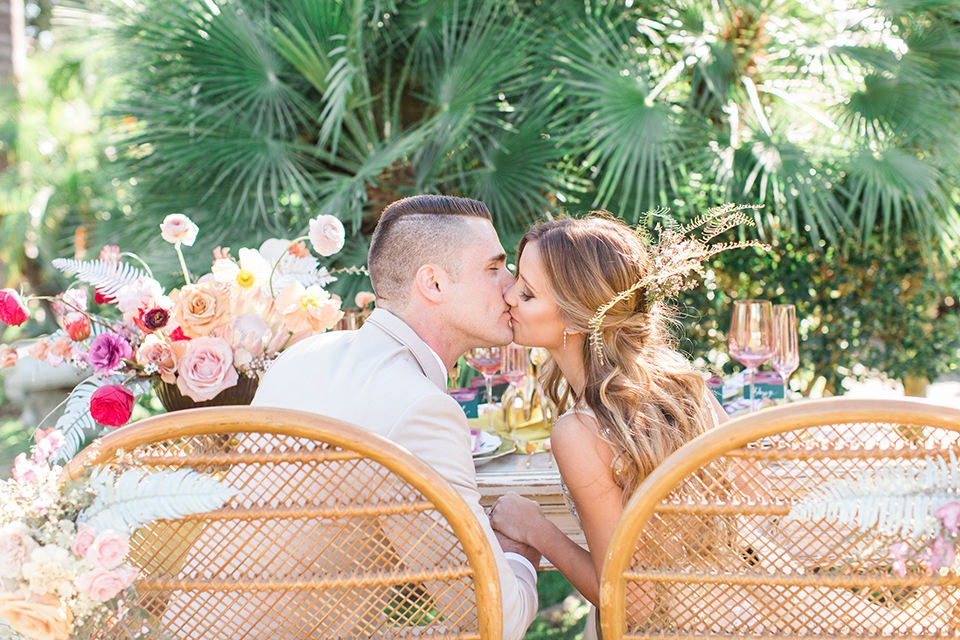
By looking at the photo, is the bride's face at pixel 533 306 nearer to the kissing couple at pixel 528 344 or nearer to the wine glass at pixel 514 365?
the kissing couple at pixel 528 344

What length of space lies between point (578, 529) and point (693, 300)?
3062 millimetres

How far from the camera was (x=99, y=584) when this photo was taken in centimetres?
90

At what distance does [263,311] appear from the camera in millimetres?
1977

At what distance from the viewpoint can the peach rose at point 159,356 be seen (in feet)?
6.01

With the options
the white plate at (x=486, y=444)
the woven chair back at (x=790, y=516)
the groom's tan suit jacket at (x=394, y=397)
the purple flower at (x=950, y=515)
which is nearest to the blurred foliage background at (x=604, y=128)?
the white plate at (x=486, y=444)

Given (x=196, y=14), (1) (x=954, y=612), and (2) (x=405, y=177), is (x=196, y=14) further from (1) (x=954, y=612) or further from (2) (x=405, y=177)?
(1) (x=954, y=612)

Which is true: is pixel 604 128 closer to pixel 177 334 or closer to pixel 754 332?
pixel 754 332

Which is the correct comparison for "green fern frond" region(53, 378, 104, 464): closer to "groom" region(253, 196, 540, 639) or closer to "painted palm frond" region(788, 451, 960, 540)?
"groom" region(253, 196, 540, 639)

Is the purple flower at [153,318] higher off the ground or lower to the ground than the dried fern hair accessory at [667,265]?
lower

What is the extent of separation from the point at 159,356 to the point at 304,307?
0.37 m

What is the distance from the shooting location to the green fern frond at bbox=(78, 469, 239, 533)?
0.94 m

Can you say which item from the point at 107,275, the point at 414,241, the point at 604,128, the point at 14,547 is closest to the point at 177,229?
the point at 107,275

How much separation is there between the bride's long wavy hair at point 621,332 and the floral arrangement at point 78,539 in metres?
0.88

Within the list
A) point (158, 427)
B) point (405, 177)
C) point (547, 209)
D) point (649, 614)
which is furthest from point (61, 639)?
point (405, 177)
